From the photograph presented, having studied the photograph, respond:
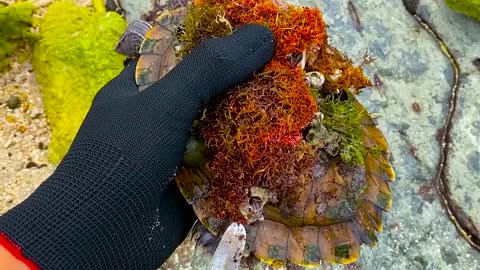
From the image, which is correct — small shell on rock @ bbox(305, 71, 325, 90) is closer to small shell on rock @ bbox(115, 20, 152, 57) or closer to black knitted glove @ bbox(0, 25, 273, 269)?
black knitted glove @ bbox(0, 25, 273, 269)

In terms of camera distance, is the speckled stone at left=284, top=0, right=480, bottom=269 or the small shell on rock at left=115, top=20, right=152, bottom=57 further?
the speckled stone at left=284, top=0, right=480, bottom=269

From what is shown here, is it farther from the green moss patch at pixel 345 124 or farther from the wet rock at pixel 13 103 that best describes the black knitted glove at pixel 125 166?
the wet rock at pixel 13 103

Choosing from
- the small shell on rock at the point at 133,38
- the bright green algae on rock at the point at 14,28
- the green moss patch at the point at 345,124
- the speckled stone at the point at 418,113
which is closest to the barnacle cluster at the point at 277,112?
the green moss patch at the point at 345,124

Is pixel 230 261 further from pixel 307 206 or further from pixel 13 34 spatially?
pixel 13 34

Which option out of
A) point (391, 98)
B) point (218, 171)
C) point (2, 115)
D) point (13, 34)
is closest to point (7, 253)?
point (218, 171)

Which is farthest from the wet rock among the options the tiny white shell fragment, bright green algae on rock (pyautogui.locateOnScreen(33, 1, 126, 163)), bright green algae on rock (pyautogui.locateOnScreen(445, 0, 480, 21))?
bright green algae on rock (pyautogui.locateOnScreen(445, 0, 480, 21))
